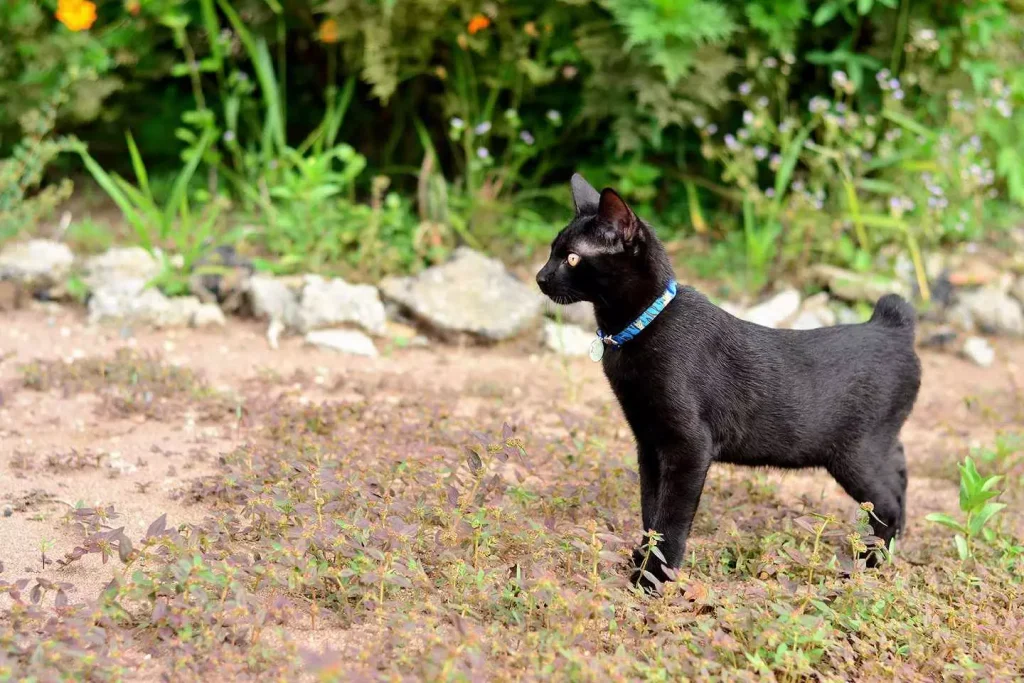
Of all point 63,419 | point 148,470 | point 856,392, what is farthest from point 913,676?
point 63,419

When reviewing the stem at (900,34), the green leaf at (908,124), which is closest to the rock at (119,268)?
the green leaf at (908,124)

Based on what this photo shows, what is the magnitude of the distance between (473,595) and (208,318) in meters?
3.06

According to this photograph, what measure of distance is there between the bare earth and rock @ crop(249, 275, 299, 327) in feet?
0.35

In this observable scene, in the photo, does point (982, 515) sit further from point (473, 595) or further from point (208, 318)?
point (208, 318)

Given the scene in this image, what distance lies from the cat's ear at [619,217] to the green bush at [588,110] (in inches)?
108

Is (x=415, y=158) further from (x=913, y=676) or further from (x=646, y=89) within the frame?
(x=913, y=676)

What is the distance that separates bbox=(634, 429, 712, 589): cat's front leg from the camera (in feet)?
10.8

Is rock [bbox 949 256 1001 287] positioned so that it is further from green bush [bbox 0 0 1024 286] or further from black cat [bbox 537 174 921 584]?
black cat [bbox 537 174 921 584]

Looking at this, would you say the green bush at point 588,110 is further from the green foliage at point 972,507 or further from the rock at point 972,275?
the green foliage at point 972,507

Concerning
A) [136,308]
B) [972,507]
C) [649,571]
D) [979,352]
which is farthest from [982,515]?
[136,308]

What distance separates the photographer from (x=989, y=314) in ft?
20.5

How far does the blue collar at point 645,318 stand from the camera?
3.32 m

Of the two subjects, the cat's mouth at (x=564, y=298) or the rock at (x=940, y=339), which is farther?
the rock at (x=940, y=339)

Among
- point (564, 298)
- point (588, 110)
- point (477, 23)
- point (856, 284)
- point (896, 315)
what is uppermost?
point (477, 23)
